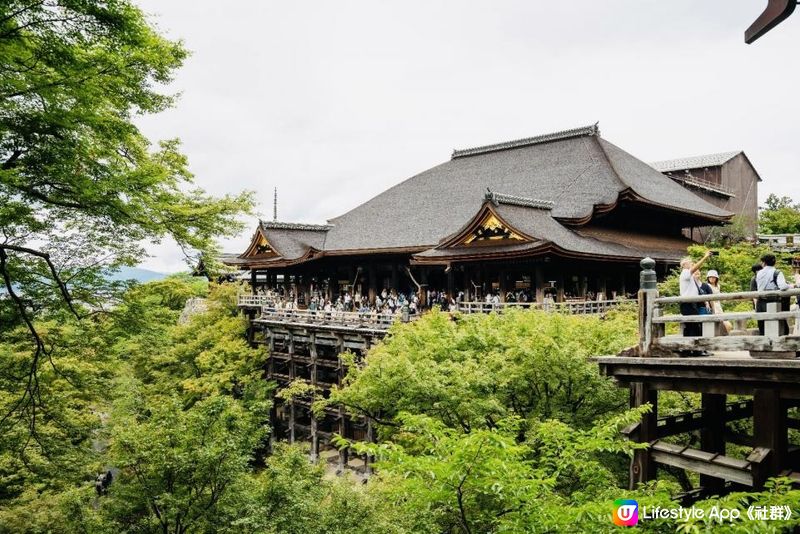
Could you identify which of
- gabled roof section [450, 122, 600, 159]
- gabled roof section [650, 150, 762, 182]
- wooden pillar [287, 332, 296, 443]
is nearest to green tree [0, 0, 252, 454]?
wooden pillar [287, 332, 296, 443]

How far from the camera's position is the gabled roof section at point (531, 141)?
95.5 feet

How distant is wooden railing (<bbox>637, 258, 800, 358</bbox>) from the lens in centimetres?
463

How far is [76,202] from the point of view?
7676 mm

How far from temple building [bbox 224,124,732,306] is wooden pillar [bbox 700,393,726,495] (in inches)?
422

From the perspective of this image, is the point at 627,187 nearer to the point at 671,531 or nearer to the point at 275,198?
the point at 671,531

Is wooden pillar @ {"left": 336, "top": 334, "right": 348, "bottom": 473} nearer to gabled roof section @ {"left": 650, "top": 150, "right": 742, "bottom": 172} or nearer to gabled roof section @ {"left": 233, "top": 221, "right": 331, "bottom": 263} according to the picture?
gabled roof section @ {"left": 233, "top": 221, "right": 331, "bottom": 263}

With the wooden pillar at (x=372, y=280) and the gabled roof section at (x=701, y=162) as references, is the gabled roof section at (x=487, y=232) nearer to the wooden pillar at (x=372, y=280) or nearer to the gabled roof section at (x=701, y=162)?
the wooden pillar at (x=372, y=280)

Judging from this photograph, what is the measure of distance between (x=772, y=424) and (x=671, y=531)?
64.4 inches

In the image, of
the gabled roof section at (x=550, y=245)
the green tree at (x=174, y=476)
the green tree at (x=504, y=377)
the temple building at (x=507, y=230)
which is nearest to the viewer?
the green tree at (x=174, y=476)

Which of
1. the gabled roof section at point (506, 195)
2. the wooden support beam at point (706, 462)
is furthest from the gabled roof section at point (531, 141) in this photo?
the wooden support beam at point (706, 462)

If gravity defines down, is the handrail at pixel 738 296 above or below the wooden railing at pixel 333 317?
above

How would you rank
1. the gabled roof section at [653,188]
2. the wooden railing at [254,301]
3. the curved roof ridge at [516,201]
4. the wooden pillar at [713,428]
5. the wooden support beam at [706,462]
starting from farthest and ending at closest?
the wooden railing at [254,301]
the gabled roof section at [653,188]
the curved roof ridge at [516,201]
the wooden pillar at [713,428]
the wooden support beam at [706,462]

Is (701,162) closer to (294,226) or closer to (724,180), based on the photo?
(724,180)

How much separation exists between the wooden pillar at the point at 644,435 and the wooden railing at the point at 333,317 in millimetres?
12229
